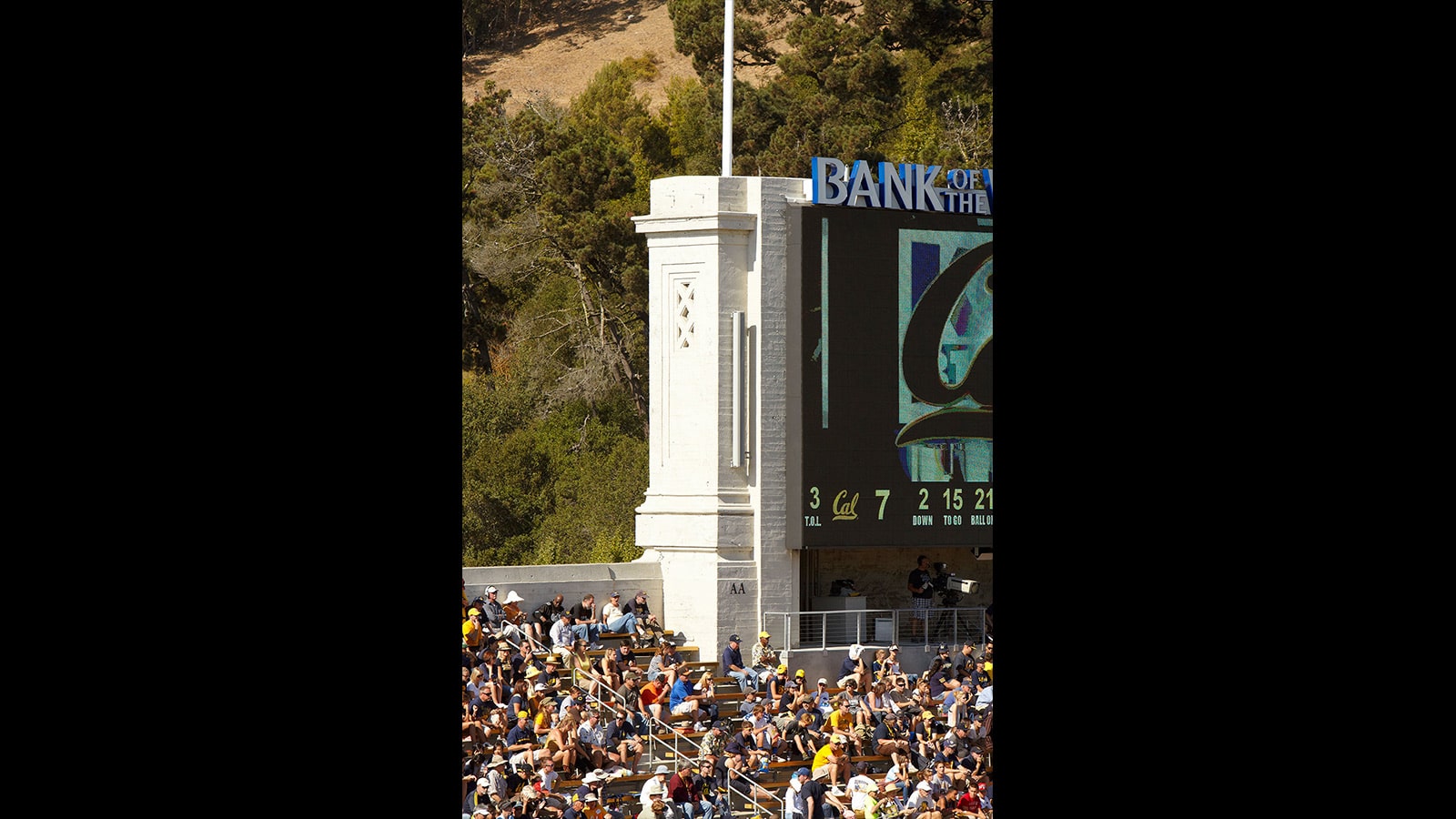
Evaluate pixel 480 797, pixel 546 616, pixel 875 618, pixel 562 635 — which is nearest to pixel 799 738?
pixel 562 635

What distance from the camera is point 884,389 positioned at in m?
26.4

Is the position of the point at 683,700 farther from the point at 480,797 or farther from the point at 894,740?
the point at 480,797

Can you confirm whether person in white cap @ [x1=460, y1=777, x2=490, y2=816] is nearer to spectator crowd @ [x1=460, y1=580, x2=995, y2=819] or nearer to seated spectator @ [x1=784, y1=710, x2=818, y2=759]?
spectator crowd @ [x1=460, y1=580, x2=995, y2=819]

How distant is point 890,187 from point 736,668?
24.6 ft

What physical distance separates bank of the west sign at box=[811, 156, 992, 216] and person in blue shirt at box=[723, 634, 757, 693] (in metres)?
6.68

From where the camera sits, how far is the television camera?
89.8 feet

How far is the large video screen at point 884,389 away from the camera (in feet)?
85.9

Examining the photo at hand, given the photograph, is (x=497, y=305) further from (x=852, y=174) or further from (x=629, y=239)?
(x=852, y=174)

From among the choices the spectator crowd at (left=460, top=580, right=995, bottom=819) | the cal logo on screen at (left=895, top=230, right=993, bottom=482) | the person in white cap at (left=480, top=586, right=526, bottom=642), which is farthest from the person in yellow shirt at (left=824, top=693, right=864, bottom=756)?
the person in white cap at (left=480, top=586, right=526, bottom=642)

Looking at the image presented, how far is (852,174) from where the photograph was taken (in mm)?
26453
